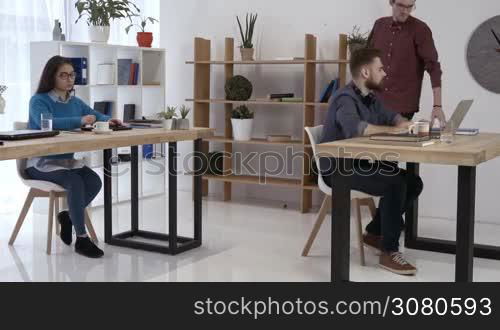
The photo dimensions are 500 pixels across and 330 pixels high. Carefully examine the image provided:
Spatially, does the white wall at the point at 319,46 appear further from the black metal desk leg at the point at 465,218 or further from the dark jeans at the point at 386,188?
the black metal desk leg at the point at 465,218

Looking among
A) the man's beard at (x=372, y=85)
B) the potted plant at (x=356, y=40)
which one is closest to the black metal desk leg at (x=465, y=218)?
the man's beard at (x=372, y=85)

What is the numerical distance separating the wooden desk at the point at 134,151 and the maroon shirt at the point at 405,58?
126 cm

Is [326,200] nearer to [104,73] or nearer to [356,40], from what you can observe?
[356,40]

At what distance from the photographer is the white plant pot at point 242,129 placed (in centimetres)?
595

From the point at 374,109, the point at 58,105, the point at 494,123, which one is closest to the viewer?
the point at 374,109

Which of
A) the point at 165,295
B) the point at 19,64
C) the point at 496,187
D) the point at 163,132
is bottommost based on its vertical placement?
the point at 165,295

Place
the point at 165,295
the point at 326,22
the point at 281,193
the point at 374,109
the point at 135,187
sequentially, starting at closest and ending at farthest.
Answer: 1. the point at 165,295
2. the point at 374,109
3. the point at 135,187
4. the point at 326,22
5. the point at 281,193

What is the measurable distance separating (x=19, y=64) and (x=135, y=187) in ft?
7.66

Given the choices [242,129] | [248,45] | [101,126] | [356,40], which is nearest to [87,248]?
[101,126]

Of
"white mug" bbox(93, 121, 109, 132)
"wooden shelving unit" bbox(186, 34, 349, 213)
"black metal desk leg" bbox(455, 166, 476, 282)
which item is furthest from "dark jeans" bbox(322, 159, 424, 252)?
"wooden shelving unit" bbox(186, 34, 349, 213)

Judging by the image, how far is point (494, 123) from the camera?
523cm

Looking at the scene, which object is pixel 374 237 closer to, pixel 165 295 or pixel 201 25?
pixel 165 295

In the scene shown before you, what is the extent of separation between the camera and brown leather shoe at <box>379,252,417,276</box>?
12.8 ft

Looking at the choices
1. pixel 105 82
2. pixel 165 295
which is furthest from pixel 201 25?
pixel 165 295
